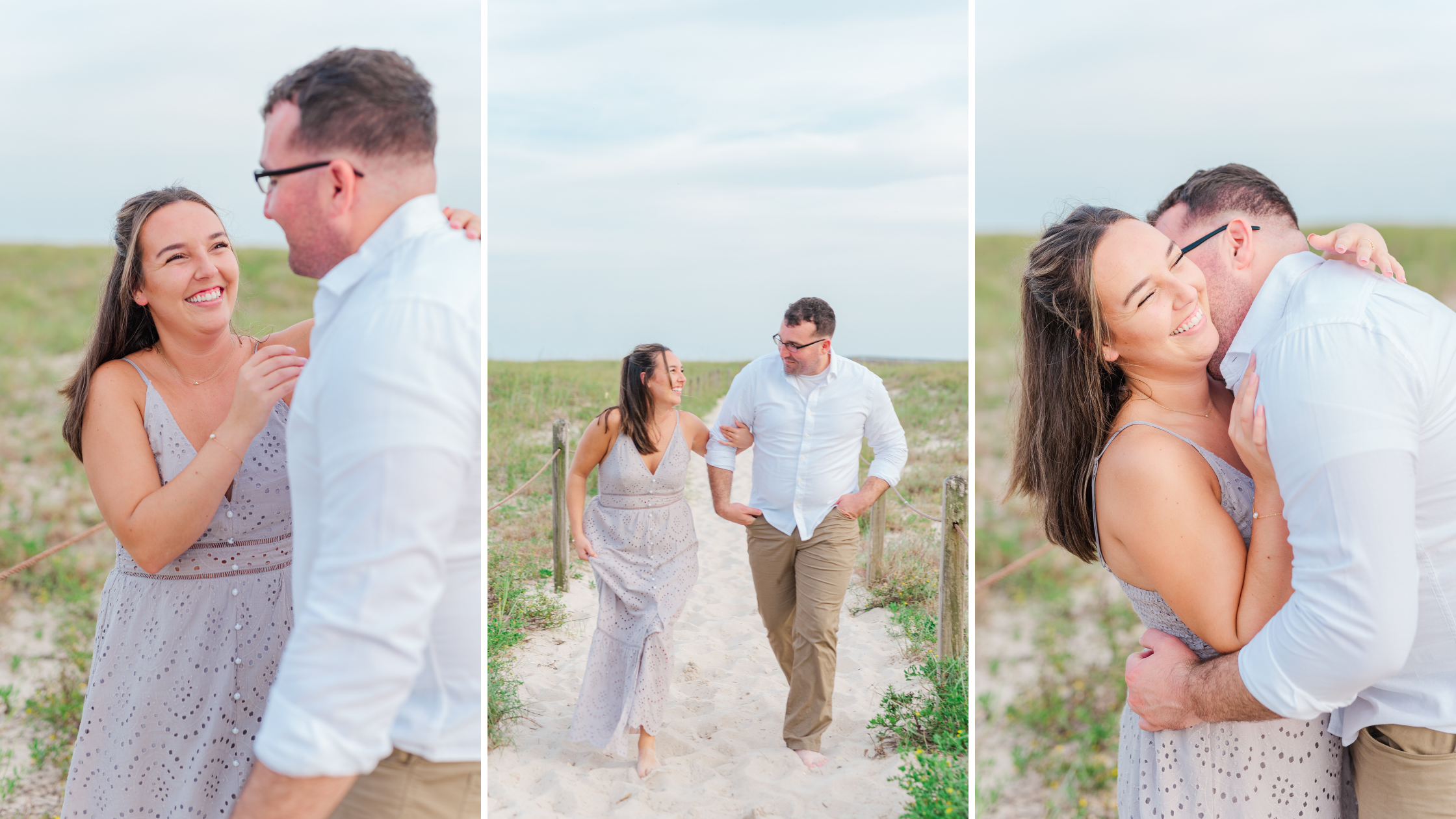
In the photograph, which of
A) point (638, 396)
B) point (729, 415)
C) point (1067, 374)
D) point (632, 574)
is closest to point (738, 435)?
point (729, 415)

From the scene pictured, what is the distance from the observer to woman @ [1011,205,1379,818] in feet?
4.98

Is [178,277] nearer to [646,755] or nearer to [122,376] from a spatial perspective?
[122,376]

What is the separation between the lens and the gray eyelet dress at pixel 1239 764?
5.29 ft

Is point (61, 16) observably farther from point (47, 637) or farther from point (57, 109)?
point (47, 637)

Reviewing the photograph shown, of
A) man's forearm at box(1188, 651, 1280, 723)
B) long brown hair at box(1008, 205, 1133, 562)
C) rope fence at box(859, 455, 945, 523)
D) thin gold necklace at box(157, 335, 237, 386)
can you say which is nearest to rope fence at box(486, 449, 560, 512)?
rope fence at box(859, 455, 945, 523)

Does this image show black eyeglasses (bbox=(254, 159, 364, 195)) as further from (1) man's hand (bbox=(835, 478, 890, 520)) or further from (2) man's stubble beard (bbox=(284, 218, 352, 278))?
(1) man's hand (bbox=(835, 478, 890, 520))

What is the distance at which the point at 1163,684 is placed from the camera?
1649mm

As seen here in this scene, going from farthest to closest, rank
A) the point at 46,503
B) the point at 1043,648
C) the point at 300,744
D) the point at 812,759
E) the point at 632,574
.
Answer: the point at 46,503
the point at 1043,648
the point at 632,574
the point at 812,759
the point at 300,744

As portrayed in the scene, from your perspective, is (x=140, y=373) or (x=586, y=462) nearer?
(x=140, y=373)

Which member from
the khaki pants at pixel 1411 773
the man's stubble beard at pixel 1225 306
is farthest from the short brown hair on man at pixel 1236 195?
the khaki pants at pixel 1411 773

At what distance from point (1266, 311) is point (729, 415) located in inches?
86.8

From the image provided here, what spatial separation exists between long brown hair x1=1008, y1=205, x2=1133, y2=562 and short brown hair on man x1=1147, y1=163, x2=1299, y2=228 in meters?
0.34

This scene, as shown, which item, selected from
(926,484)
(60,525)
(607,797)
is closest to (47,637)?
(60,525)

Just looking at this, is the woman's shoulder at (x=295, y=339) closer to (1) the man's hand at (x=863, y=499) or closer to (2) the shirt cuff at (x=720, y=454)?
(2) the shirt cuff at (x=720, y=454)
